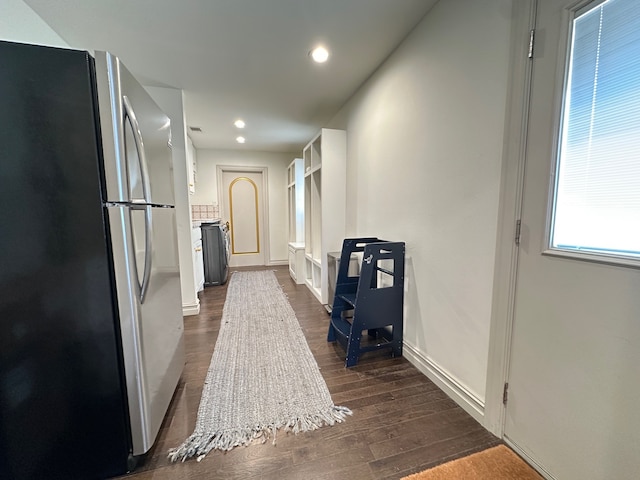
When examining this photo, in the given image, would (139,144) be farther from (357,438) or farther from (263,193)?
(263,193)

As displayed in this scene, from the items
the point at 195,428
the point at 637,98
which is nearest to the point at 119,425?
the point at 195,428

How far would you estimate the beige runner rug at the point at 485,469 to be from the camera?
113 centimetres

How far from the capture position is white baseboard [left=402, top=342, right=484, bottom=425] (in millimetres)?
1453

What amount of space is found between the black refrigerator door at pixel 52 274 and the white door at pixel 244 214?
4.48 m

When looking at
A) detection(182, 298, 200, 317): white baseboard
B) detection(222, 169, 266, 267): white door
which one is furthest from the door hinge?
detection(222, 169, 266, 267): white door

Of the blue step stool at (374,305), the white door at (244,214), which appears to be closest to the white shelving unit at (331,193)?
the blue step stool at (374,305)

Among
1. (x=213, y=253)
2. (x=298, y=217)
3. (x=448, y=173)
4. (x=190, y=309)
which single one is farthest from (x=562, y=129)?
(x=213, y=253)

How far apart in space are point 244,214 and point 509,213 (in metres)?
4.98

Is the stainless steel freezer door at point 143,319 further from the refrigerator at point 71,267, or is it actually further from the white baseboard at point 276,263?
the white baseboard at point 276,263

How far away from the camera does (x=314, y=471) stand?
117 cm

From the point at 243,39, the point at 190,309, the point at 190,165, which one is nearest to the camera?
the point at 243,39

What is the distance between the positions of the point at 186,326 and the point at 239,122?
2722mm

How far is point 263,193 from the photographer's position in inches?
219

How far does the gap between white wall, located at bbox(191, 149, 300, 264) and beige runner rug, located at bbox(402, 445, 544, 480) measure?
4.88 metres
